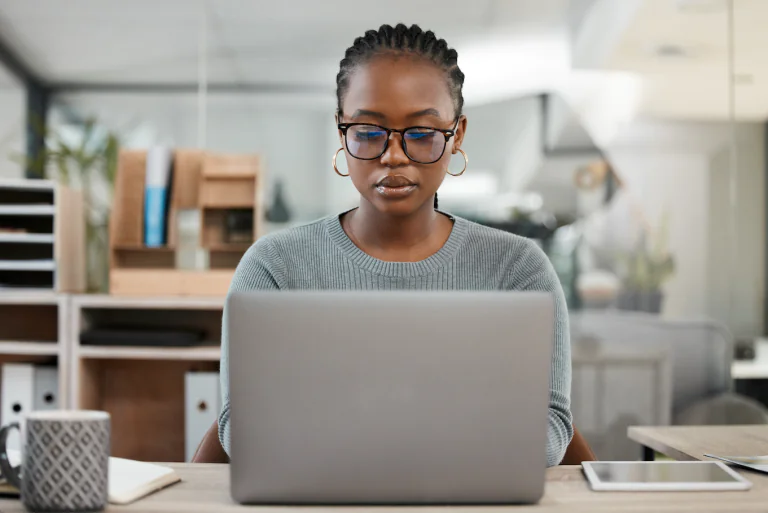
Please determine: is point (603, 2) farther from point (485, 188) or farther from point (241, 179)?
point (241, 179)

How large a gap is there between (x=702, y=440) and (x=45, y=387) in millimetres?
2255

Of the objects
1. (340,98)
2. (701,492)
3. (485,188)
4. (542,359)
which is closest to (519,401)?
(542,359)

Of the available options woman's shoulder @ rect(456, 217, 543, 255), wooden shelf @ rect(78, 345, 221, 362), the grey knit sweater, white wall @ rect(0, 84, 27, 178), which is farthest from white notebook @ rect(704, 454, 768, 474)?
white wall @ rect(0, 84, 27, 178)

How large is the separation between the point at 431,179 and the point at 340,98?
0.24 meters

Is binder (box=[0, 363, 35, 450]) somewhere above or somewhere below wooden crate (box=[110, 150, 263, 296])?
below

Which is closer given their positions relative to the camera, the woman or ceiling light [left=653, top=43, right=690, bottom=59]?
the woman

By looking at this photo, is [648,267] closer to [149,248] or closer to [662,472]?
[149,248]

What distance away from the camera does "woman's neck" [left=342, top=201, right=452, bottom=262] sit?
1.47 metres

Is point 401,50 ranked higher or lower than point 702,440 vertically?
higher

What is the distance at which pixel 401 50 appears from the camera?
142cm

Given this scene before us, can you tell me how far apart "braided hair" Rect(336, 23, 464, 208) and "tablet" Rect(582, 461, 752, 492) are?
0.70 metres

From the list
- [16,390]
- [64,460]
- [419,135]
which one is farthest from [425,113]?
[16,390]

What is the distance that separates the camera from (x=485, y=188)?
133 inches

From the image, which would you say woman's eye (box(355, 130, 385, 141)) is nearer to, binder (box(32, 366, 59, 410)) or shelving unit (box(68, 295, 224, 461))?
shelving unit (box(68, 295, 224, 461))
